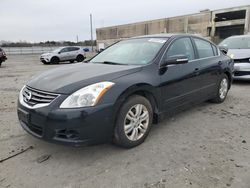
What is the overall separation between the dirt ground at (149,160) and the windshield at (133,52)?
3.73 ft

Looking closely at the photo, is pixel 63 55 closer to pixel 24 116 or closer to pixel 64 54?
pixel 64 54

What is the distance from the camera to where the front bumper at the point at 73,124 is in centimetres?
246

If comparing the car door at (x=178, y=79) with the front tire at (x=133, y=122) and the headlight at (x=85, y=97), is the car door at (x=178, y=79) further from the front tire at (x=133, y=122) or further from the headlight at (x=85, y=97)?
the headlight at (x=85, y=97)

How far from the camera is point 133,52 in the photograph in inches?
146

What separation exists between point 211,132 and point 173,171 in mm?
1295

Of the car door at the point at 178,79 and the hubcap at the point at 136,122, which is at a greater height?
the car door at the point at 178,79

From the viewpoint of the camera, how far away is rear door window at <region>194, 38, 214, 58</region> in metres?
4.23

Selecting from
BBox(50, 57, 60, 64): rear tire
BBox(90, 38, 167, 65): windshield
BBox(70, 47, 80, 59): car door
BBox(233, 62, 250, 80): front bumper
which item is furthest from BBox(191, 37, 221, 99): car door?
BBox(70, 47, 80, 59): car door

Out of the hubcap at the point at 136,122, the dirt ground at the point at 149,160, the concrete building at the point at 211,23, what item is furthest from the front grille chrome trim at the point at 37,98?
the concrete building at the point at 211,23

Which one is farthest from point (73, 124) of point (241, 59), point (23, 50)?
point (23, 50)

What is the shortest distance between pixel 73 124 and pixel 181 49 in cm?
229

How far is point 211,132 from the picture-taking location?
3.46 meters

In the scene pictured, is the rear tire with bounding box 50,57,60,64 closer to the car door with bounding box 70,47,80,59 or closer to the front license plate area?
the car door with bounding box 70,47,80,59

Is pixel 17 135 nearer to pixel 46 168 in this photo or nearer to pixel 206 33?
pixel 46 168
